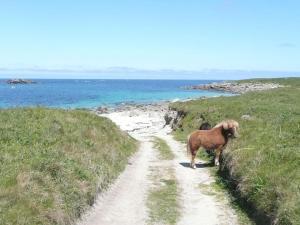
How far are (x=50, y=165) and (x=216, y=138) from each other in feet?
34.5

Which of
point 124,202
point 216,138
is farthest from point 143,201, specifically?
point 216,138

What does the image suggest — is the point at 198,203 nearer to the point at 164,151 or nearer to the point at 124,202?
the point at 124,202

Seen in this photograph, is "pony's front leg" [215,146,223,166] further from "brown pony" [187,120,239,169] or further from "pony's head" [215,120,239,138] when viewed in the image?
"pony's head" [215,120,239,138]

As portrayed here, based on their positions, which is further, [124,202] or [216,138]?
[216,138]

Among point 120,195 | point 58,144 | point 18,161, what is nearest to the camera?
point 18,161

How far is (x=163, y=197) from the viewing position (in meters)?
18.5

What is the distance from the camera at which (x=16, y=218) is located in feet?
40.2

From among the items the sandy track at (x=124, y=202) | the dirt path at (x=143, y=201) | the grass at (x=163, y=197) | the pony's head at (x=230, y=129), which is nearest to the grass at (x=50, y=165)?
the sandy track at (x=124, y=202)

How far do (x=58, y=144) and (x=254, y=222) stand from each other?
912 cm

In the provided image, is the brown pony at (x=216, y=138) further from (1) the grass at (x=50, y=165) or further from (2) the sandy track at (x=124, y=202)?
(1) the grass at (x=50, y=165)

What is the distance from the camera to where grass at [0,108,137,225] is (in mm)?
13359

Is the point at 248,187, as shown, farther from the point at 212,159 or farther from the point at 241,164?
the point at 212,159

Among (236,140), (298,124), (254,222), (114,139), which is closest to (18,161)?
(254,222)

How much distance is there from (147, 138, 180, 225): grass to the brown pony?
1.60 meters
